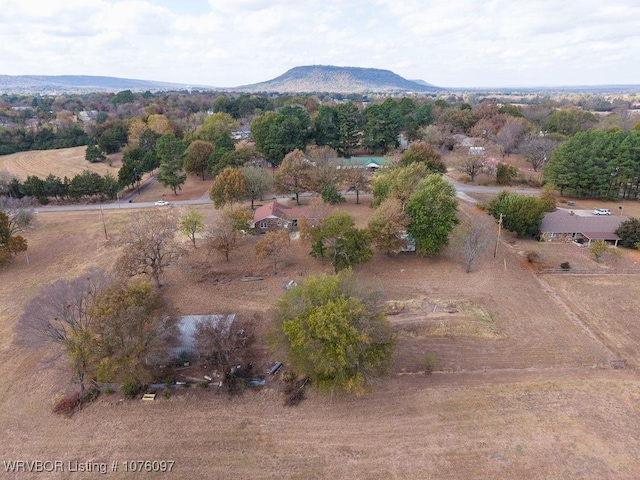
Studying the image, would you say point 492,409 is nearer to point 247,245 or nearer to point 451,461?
point 451,461

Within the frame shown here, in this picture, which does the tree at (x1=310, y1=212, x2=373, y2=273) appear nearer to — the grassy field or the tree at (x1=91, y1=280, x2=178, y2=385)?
the grassy field

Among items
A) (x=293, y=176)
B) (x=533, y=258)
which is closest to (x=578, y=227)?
(x=533, y=258)

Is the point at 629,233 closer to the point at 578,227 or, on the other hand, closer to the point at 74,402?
the point at 578,227

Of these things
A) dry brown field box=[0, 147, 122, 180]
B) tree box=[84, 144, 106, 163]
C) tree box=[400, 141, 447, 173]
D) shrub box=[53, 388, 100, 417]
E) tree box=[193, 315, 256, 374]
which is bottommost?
shrub box=[53, 388, 100, 417]

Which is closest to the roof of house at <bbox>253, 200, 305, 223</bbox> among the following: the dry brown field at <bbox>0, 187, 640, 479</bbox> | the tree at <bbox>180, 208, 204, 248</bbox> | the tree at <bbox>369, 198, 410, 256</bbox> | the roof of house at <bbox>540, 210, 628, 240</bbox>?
the tree at <bbox>180, 208, 204, 248</bbox>

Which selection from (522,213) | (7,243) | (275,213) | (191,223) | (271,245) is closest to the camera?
(271,245)

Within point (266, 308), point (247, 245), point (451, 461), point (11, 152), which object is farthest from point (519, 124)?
point (11, 152)
